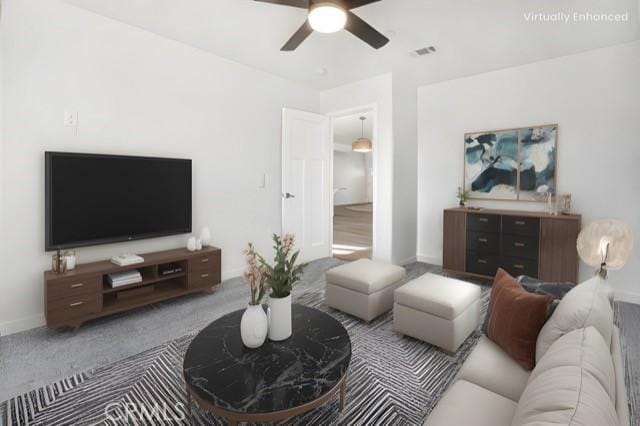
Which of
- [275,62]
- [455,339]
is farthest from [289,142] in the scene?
[455,339]

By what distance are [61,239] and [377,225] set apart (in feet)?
11.7

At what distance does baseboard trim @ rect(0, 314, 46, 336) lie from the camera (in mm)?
2576

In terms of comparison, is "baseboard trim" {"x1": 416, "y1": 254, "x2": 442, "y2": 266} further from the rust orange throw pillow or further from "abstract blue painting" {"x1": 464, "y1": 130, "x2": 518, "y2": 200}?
the rust orange throw pillow

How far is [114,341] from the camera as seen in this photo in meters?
2.49

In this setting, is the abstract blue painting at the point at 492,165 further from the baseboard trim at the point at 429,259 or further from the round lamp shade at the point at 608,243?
the round lamp shade at the point at 608,243

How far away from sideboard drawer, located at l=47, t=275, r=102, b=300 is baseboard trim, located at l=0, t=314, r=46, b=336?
0.50 metres

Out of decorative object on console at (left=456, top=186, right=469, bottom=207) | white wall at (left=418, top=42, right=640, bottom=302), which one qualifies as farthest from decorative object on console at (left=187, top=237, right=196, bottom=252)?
white wall at (left=418, top=42, right=640, bottom=302)

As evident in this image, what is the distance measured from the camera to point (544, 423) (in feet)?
2.27

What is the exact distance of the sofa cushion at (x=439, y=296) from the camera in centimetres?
229

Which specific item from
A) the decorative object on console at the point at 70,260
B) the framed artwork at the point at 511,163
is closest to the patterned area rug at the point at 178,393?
the decorative object on console at the point at 70,260

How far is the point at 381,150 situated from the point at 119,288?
3.50 metres

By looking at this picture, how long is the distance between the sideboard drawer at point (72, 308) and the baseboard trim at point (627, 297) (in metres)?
5.19

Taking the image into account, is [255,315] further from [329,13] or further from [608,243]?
[608,243]

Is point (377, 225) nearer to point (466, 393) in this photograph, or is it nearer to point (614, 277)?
point (614, 277)
